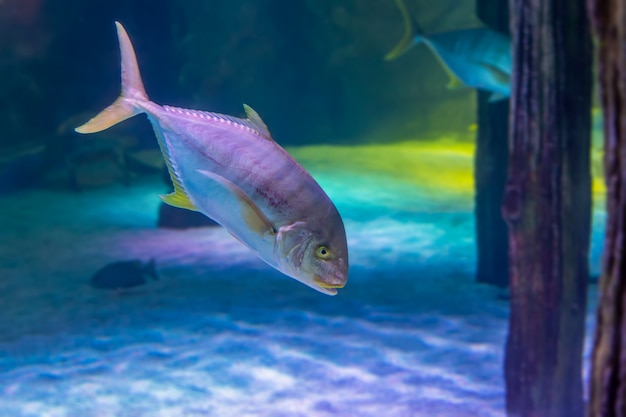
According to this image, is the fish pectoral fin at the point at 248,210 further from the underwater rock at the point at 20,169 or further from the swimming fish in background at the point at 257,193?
the underwater rock at the point at 20,169

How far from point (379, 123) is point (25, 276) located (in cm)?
1291

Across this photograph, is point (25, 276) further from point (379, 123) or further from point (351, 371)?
point (379, 123)

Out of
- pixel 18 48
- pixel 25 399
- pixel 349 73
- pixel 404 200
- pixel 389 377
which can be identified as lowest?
pixel 25 399

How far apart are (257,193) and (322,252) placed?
272 millimetres

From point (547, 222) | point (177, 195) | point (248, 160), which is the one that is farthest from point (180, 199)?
point (547, 222)

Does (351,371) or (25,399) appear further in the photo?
(351,371)

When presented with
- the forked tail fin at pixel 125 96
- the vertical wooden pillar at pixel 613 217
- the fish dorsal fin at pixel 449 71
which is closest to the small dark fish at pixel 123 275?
the fish dorsal fin at pixel 449 71

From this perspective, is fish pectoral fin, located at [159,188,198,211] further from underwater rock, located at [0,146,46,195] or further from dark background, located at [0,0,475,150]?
underwater rock, located at [0,146,46,195]

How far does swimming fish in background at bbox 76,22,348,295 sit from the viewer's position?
5.64ft

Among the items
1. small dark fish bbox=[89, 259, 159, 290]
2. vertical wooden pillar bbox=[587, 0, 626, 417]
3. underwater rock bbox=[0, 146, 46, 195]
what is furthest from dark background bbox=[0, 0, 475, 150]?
vertical wooden pillar bbox=[587, 0, 626, 417]

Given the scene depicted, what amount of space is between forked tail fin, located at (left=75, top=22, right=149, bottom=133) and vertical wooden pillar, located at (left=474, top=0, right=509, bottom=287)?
14.2 ft

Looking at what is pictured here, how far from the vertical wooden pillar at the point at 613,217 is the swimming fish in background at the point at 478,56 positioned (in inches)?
124

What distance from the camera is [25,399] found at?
3645mm

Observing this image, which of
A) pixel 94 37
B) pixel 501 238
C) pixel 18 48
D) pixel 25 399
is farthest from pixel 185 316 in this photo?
pixel 94 37
